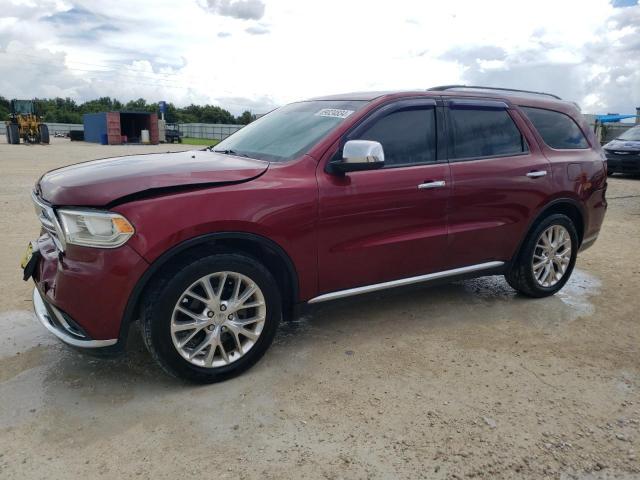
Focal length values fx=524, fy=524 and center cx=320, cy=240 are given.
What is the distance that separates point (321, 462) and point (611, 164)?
50.8ft

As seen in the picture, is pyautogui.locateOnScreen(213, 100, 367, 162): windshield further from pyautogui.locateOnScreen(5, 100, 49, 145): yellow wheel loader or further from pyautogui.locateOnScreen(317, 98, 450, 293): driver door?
pyautogui.locateOnScreen(5, 100, 49, 145): yellow wheel loader

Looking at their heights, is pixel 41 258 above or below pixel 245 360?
above

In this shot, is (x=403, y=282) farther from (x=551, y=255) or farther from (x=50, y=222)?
(x=50, y=222)

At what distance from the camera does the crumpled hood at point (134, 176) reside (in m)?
2.79

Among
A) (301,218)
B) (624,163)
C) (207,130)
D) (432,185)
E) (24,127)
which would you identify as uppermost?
(207,130)

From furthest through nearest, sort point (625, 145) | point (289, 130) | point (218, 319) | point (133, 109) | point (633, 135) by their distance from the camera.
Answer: point (133, 109) < point (633, 135) < point (625, 145) < point (289, 130) < point (218, 319)

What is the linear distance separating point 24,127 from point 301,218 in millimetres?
35570

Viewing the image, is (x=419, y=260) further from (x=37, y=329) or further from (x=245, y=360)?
(x=37, y=329)

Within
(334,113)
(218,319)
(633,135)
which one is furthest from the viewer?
(633,135)

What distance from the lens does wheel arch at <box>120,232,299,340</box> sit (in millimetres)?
2822

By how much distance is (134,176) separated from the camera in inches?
115

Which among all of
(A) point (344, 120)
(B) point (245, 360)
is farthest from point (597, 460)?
(A) point (344, 120)

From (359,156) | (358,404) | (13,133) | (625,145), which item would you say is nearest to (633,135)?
(625,145)

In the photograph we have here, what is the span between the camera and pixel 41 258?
3119 mm
